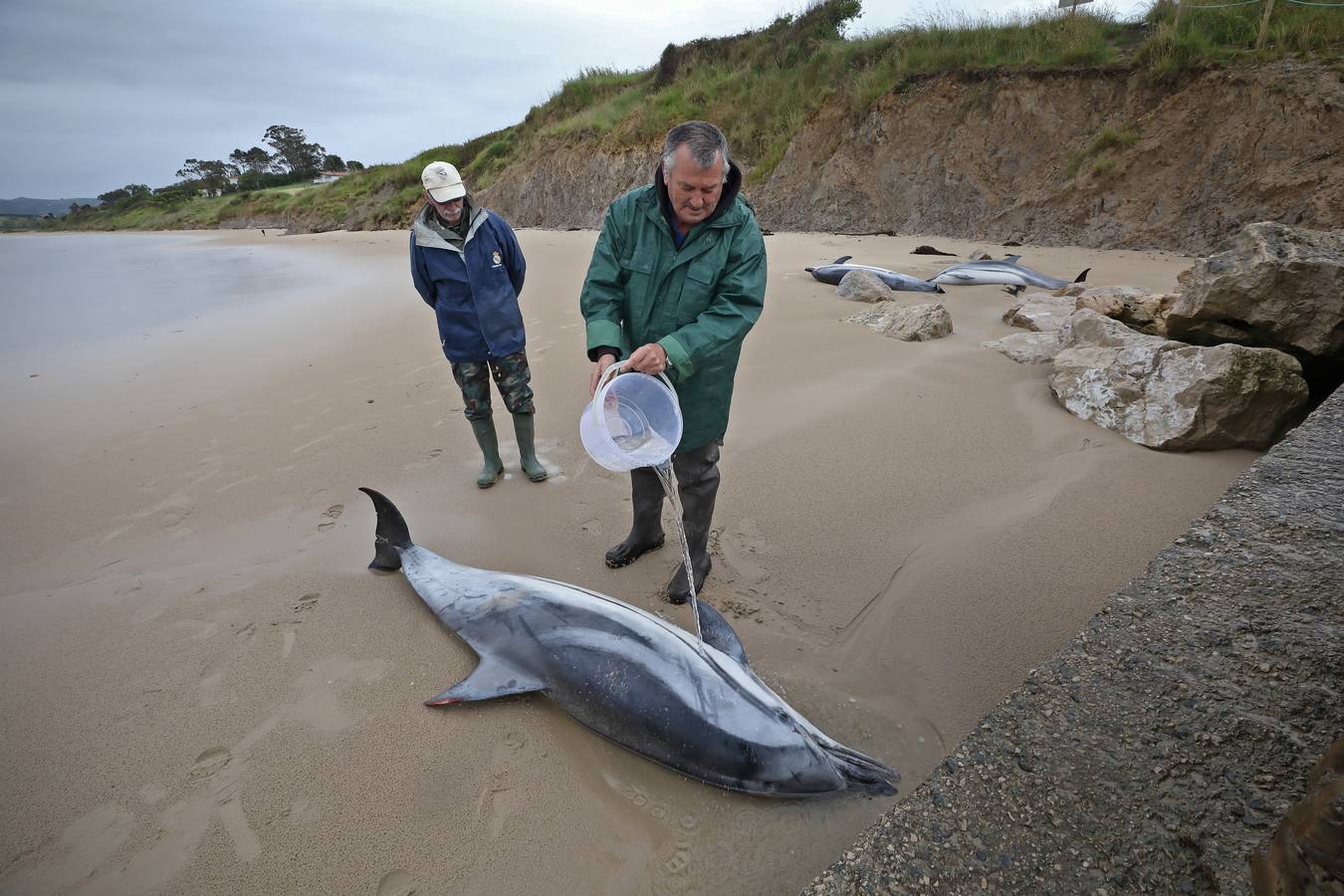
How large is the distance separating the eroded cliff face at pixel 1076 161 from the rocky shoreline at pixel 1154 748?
11751 millimetres

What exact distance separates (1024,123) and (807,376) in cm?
1131

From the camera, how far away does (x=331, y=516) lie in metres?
4.04

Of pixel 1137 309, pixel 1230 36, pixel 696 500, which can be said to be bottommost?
pixel 696 500

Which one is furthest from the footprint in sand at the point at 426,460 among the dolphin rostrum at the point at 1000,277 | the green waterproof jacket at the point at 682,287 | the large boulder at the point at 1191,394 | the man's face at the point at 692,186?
the dolphin rostrum at the point at 1000,277

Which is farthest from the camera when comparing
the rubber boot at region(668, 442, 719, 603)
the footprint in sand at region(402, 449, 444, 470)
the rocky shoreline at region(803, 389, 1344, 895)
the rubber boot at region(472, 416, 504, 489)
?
the footprint in sand at region(402, 449, 444, 470)

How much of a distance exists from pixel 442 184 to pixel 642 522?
2446mm

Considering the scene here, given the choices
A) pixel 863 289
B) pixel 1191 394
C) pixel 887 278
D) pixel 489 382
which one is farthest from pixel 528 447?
pixel 887 278

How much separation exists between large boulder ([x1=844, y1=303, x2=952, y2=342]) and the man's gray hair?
4.66 metres

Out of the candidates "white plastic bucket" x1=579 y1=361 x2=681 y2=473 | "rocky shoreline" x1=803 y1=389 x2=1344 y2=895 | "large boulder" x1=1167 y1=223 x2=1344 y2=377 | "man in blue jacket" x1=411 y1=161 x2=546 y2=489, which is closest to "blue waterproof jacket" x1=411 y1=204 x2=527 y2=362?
"man in blue jacket" x1=411 y1=161 x2=546 y2=489

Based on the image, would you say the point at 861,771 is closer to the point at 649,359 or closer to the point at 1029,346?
the point at 649,359

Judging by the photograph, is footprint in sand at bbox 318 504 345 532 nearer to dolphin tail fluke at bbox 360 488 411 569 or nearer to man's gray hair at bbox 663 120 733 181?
dolphin tail fluke at bbox 360 488 411 569

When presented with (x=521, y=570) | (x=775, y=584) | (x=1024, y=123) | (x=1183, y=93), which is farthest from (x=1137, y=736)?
(x=1024, y=123)

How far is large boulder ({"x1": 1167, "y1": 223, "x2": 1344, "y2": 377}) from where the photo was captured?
13.6 feet

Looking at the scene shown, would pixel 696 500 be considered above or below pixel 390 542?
above
